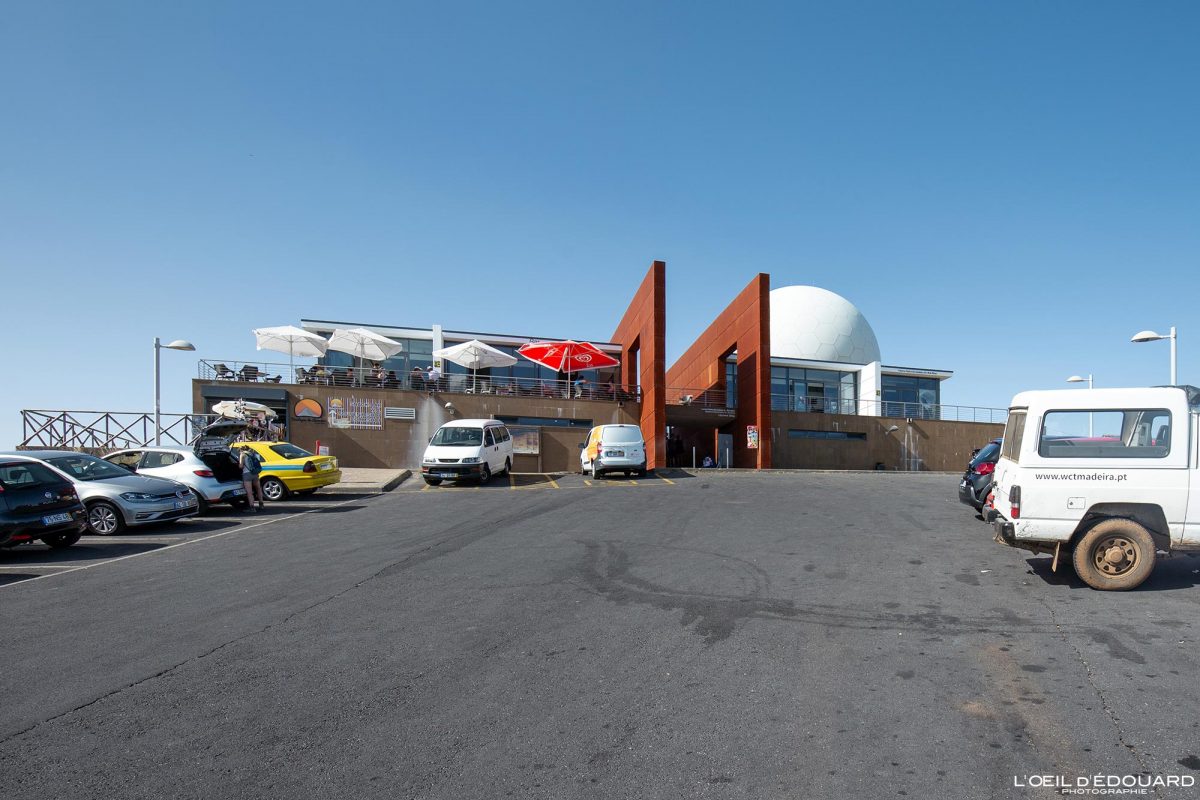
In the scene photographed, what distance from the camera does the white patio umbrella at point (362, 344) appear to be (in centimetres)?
2762

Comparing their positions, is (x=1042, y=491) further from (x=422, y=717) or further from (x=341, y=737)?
(x=341, y=737)

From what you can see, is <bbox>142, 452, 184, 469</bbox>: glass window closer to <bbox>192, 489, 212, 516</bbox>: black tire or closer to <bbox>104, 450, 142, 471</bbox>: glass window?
<bbox>104, 450, 142, 471</bbox>: glass window

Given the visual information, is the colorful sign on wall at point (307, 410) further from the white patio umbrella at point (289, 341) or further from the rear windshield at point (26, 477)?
the rear windshield at point (26, 477)

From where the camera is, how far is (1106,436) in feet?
22.0

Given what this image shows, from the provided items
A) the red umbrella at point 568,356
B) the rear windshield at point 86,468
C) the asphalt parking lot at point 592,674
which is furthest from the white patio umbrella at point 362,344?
the asphalt parking lot at point 592,674

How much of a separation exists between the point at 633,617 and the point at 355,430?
985 inches

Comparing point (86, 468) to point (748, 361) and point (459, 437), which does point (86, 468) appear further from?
point (748, 361)

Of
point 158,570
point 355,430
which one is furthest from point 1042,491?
point 355,430

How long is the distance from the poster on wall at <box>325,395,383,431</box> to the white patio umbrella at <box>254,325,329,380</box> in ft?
7.68

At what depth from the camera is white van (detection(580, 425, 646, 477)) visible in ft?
68.7

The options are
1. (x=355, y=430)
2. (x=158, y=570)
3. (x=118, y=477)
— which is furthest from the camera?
(x=355, y=430)

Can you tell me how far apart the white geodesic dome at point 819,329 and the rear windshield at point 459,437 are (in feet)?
96.6

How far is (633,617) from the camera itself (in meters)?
5.72

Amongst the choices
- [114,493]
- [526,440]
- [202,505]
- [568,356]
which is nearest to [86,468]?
[114,493]
